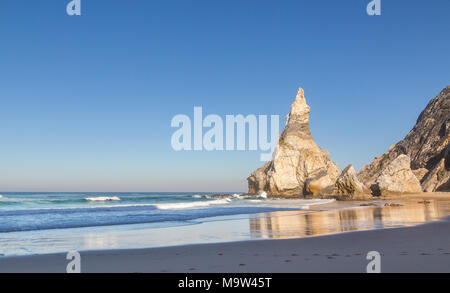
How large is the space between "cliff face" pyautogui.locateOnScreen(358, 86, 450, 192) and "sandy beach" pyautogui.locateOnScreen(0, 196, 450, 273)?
188 ft

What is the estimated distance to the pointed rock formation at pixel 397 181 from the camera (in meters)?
54.2

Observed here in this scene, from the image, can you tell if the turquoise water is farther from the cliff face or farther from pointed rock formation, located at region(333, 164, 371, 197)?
the cliff face

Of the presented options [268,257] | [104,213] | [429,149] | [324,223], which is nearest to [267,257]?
[268,257]

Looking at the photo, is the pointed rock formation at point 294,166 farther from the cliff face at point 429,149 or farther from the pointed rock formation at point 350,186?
the pointed rock formation at point 350,186

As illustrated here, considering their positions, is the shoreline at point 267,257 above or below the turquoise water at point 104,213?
above

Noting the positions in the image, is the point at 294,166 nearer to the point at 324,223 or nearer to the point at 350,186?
the point at 350,186

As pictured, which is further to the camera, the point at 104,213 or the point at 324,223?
the point at 104,213

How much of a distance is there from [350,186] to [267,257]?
49211mm

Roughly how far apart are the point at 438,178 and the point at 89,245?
6350 cm

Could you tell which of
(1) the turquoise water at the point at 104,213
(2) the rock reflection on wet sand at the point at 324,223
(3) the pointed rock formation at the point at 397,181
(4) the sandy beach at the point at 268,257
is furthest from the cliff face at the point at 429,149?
(4) the sandy beach at the point at 268,257

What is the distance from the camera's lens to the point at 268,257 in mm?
7879

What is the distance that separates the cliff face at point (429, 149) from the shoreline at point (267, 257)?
57.5 m

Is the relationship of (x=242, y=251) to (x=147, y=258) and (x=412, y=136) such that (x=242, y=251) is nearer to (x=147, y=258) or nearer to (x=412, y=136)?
(x=147, y=258)
